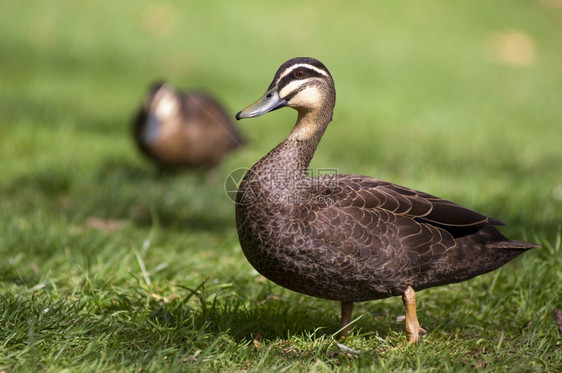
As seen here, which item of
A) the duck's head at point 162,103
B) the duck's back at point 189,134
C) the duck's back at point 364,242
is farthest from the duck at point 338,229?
the duck's head at point 162,103

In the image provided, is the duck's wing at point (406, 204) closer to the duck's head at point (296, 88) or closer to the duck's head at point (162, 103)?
the duck's head at point (296, 88)

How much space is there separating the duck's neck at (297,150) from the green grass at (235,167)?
2.39ft

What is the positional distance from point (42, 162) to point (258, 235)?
12.4 feet

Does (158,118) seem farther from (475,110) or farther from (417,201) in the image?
(475,110)

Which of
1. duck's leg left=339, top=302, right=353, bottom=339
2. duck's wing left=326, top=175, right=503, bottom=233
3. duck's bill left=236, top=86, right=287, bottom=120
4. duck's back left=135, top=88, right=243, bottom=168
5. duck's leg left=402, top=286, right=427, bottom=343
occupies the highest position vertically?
duck's bill left=236, top=86, right=287, bottom=120

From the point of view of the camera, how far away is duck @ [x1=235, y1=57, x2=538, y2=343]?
112 inches

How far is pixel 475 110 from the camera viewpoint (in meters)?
9.79

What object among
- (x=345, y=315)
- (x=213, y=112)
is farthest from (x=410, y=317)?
(x=213, y=112)

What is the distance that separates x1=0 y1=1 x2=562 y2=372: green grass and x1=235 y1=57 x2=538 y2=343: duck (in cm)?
30

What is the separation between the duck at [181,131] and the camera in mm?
6316

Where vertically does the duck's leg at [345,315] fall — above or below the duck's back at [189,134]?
below

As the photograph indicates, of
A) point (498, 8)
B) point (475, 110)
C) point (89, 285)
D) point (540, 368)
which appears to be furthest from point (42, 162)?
point (498, 8)
